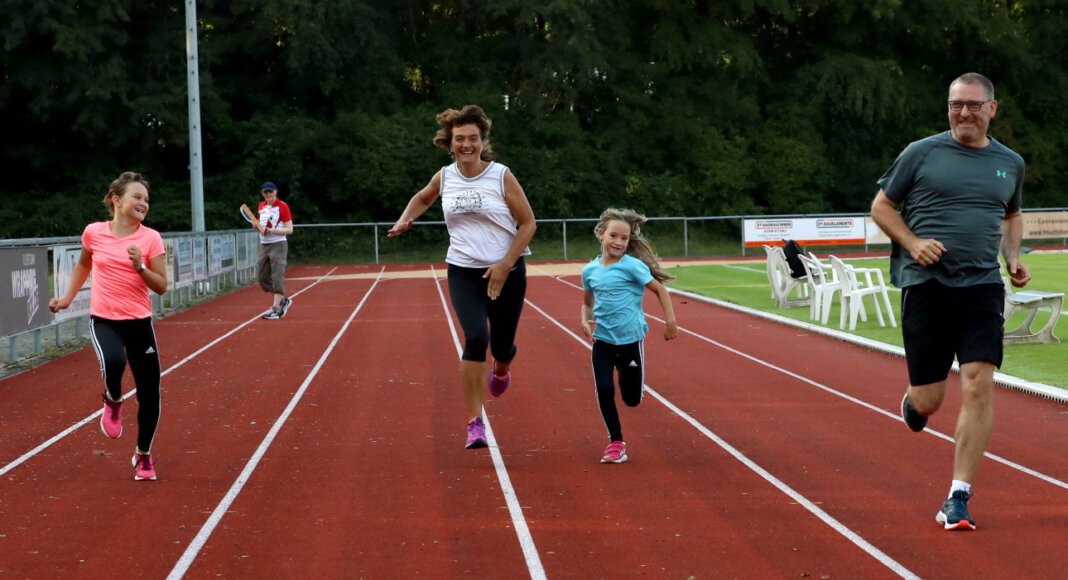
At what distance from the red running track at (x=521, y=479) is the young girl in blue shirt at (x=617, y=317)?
0.38m

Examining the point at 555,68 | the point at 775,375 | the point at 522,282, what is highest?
the point at 555,68

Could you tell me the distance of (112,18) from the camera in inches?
1827

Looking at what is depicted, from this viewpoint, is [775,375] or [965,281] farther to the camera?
[775,375]

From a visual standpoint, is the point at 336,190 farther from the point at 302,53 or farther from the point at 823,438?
the point at 823,438

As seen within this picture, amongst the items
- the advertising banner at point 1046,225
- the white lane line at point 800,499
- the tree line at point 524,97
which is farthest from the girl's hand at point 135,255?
the advertising banner at point 1046,225

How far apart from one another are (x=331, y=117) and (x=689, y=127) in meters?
13.8

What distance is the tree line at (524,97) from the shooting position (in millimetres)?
47938

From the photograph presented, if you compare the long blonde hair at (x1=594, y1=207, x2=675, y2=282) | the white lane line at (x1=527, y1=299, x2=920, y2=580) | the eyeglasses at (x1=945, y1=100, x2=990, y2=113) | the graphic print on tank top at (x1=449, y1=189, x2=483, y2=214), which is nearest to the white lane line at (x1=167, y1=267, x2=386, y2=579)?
the graphic print on tank top at (x1=449, y1=189, x2=483, y2=214)

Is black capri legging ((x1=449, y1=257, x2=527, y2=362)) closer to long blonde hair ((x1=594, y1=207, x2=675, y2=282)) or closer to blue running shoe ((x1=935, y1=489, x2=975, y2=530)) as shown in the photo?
long blonde hair ((x1=594, y1=207, x2=675, y2=282))

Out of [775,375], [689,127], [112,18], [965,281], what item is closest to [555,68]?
[689,127]

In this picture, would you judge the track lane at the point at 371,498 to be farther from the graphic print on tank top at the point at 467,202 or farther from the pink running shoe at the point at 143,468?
the graphic print on tank top at the point at 467,202

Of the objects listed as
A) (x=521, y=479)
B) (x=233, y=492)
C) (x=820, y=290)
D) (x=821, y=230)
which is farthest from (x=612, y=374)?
(x=821, y=230)

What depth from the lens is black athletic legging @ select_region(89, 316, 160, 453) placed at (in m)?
7.92

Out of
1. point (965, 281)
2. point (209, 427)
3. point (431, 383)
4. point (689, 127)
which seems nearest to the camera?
point (965, 281)
